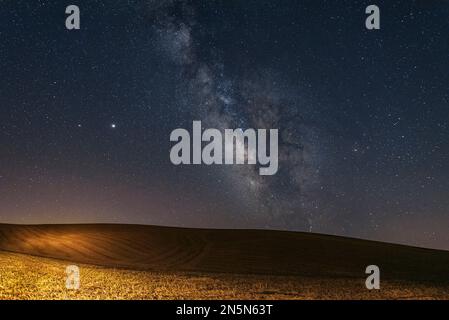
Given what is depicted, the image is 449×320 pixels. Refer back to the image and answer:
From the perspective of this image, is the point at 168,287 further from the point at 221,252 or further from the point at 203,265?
the point at 221,252

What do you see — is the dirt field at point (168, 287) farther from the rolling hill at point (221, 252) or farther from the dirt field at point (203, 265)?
the rolling hill at point (221, 252)

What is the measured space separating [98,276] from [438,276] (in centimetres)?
2786

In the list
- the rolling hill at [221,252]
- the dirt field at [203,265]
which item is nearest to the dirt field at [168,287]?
the dirt field at [203,265]

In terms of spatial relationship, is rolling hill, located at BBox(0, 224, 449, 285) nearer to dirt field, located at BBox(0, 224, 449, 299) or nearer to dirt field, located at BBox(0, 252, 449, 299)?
dirt field, located at BBox(0, 224, 449, 299)

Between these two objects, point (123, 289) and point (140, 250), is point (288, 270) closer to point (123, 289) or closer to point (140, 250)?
point (140, 250)

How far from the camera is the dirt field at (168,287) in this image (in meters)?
21.6

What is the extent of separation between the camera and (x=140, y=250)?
52406mm

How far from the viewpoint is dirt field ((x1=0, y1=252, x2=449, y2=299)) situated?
2165cm

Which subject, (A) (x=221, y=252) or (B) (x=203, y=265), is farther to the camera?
(A) (x=221, y=252)

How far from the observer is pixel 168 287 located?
2467 centimetres

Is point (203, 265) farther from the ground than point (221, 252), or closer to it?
closer to it

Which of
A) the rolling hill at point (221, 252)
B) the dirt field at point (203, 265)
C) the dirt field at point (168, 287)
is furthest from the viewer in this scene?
the rolling hill at point (221, 252)

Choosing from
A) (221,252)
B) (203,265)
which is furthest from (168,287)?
(221,252)
